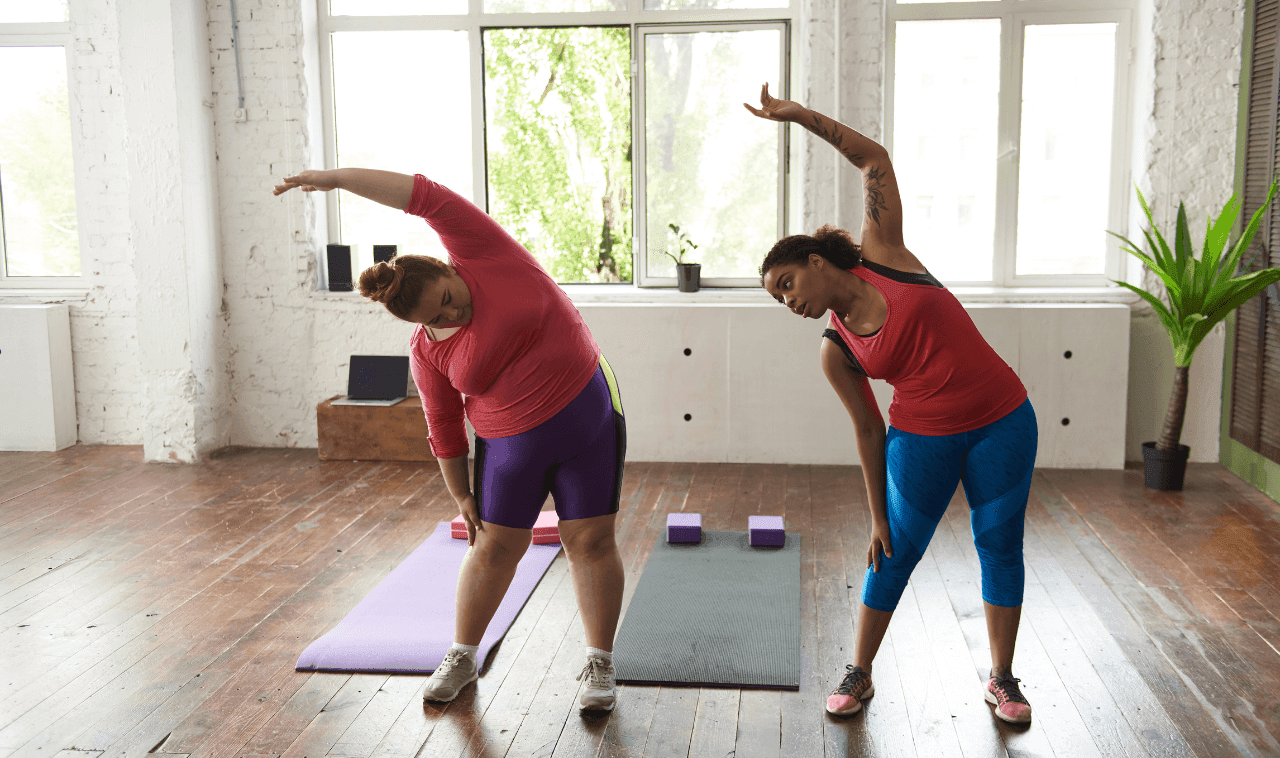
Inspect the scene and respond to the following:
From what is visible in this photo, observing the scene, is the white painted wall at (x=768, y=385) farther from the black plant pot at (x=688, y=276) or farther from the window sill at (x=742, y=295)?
the black plant pot at (x=688, y=276)

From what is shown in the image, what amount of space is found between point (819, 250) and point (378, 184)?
0.98 metres

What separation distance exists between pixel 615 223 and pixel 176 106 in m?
2.34

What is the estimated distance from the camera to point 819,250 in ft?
7.13

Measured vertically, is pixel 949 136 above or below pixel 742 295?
above

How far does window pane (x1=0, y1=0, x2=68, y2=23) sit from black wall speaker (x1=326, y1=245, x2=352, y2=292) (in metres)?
1.95

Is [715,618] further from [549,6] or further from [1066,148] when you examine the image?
[549,6]

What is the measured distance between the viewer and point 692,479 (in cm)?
486

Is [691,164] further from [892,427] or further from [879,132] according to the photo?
[892,427]

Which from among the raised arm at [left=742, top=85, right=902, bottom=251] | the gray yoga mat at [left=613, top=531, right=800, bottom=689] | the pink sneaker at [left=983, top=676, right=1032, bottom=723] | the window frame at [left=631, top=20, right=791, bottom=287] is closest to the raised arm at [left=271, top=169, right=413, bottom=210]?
the raised arm at [left=742, top=85, right=902, bottom=251]

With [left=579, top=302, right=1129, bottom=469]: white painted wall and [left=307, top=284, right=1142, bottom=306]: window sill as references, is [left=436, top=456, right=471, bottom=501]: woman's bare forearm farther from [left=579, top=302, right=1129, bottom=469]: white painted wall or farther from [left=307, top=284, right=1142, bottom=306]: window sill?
[left=307, top=284, right=1142, bottom=306]: window sill

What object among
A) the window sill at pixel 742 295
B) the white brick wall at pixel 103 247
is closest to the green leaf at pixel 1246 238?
the window sill at pixel 742 295

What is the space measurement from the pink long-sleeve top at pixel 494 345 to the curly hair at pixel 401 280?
109 mm

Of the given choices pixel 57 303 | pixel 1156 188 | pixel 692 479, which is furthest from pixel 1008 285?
pixel 57 303

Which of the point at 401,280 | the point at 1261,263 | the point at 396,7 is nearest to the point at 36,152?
the point at 396,7
